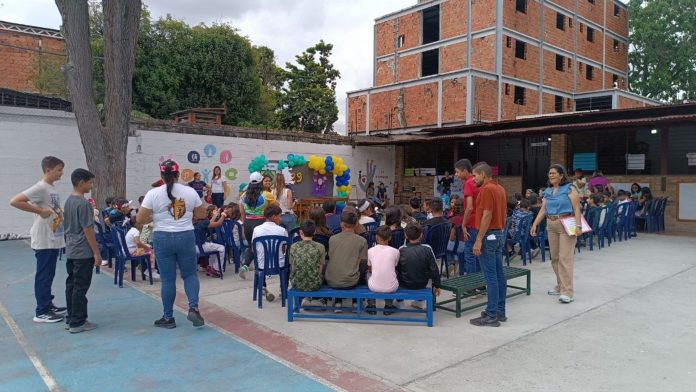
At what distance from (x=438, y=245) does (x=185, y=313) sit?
3.10 meters

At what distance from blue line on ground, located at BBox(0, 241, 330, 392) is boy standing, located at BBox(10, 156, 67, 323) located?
214mm

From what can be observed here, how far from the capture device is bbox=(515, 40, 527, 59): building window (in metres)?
25.9

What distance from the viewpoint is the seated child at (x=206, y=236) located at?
656 centimetres

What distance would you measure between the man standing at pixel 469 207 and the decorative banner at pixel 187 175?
9.75 metres

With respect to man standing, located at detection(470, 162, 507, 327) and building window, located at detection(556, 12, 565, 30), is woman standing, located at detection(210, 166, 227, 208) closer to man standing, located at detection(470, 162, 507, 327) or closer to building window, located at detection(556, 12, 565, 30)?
man standing, located at detection(470, 162, 507, 327)

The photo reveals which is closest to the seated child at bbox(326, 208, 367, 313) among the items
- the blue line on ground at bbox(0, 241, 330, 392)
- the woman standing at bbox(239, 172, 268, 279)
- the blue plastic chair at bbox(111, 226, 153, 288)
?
the blue line on ground at bbox(0, 241, 330, 392)

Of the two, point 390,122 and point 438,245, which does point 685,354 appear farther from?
point 390,122

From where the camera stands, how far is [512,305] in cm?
529

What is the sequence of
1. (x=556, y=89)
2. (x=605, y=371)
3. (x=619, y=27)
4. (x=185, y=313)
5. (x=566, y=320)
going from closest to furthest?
(x=605, y=371)
(x=566, y=320)
(x=185, y=313)
(x=556, y=89)
(x=619, y=27)

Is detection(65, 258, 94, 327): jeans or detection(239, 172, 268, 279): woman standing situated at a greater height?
detection(239, 172, 268, 279): woman standing

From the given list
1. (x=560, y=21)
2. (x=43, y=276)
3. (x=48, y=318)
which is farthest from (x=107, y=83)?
(x=560, y=21)

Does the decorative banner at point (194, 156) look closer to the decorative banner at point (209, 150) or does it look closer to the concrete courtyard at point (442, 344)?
the decorative banner at point (209, 150)

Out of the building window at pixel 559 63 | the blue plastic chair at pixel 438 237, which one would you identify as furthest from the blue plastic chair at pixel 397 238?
the building window at pixel 559 63

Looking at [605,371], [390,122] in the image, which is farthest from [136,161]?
[390,122]
